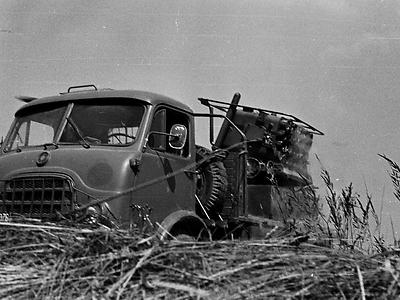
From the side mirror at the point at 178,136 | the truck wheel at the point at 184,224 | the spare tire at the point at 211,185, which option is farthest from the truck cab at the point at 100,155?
the spare tire at the point at 211,185

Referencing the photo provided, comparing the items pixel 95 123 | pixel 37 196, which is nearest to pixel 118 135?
pixel 95 123

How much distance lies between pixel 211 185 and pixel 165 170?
0.90 metres

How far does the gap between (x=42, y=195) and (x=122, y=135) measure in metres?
1.16

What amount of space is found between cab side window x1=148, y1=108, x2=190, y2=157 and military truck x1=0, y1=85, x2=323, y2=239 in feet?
0.04

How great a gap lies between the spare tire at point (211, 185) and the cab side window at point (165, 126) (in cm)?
49

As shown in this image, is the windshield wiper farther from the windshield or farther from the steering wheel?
the steering wheel

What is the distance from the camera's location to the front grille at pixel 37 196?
6500 mm

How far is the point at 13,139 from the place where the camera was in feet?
26.3

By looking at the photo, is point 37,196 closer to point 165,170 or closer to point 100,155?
point 100,155

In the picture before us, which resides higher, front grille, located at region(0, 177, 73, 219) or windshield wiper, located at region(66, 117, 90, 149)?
windshield wiper, located at region(66, 117, 90, 149)

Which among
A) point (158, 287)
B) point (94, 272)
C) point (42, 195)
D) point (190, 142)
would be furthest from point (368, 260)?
point (190, 142)

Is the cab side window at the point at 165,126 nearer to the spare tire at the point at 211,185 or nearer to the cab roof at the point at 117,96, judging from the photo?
the cab roof at the point at 117,96

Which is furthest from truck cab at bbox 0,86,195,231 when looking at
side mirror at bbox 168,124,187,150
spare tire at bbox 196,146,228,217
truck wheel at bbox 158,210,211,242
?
spare tire at bbox 196,146,228,217

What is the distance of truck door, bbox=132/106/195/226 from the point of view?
22.7ft
